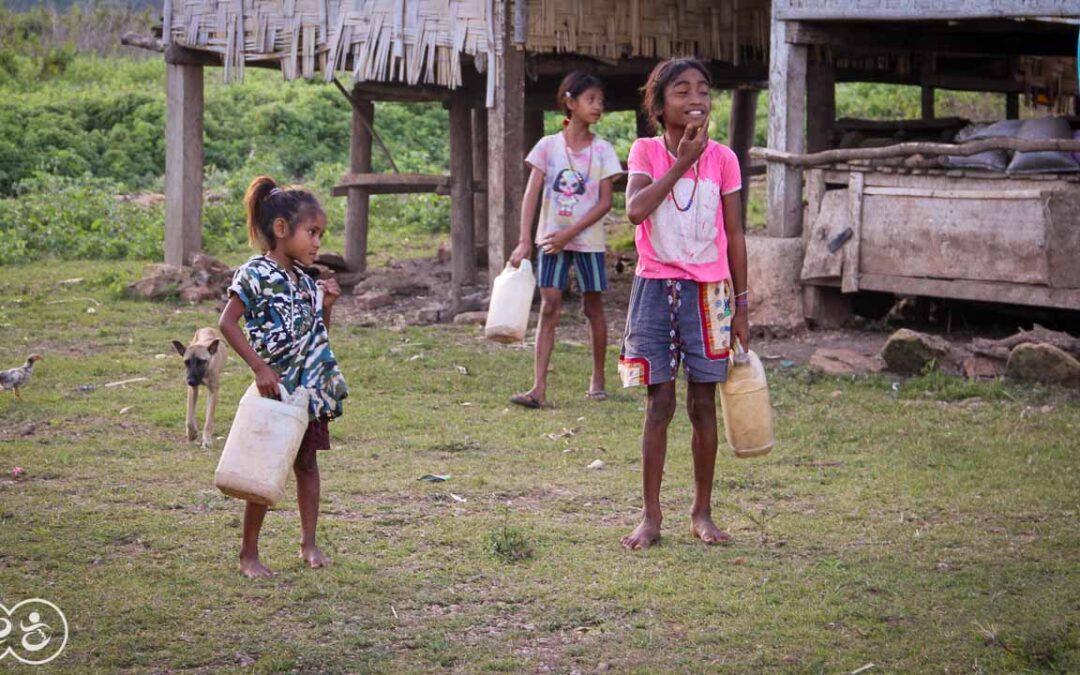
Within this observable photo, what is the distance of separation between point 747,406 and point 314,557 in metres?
1.62

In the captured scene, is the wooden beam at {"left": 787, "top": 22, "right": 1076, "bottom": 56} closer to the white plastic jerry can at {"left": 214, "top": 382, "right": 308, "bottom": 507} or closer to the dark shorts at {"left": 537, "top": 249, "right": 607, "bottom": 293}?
the dark shorts at {"left": 537, "top": 249, "right": 607, "bottom": 293}

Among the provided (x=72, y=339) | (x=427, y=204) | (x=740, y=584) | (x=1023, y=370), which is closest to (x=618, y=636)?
(x=740, y=584)

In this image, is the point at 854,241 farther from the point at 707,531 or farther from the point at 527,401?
the point at 707,531

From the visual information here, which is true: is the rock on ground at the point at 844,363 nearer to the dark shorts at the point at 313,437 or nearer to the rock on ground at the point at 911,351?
the rock on ground at the point at 911,351

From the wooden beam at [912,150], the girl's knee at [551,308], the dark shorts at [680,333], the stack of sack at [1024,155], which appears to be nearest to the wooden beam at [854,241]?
the wooden beam at [912,150]

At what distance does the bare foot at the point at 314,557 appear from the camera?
15.7ft

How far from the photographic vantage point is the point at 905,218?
9.32m

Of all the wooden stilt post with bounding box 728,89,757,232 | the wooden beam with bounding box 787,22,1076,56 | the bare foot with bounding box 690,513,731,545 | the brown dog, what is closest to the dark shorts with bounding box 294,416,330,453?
the bare foot with bounding box 690,513,731,545

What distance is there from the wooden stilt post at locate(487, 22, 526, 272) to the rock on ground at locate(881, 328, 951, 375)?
10.9 feet

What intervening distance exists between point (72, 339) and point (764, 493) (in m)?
6.10

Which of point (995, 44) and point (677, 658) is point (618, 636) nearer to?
point (677, 658)

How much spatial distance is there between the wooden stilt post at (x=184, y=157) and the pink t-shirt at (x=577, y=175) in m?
6.24

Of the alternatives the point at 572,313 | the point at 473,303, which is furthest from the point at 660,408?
the point at 473,303

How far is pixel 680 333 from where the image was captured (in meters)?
4.96
